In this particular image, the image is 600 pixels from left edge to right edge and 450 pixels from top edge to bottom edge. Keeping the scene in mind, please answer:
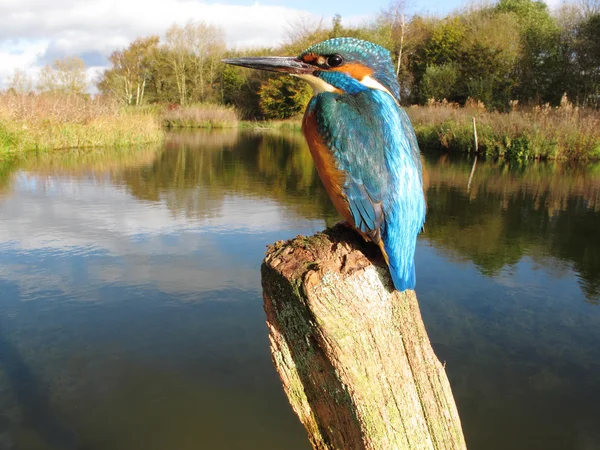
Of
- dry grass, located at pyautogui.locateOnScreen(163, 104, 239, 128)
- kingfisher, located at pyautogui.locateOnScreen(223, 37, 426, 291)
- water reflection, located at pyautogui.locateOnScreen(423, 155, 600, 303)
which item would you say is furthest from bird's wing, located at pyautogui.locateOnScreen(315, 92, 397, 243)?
dry grass, located at pyautogui.locateOnScreen(163, 104, 239, 128)

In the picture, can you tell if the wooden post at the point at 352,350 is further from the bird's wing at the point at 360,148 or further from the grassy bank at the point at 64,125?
the grassy bank at the point at 64,125

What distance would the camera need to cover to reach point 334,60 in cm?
153

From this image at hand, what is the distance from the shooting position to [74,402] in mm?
2680

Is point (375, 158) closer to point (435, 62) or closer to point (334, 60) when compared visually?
point (334, 60)

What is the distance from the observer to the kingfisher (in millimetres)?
1391

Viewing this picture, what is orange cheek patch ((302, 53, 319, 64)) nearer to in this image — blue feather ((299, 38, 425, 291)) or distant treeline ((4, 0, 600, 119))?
blue feather ((299, 38, 425, 291))

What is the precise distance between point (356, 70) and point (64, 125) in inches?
510

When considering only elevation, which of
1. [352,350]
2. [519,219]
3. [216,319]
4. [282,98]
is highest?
[282,98]

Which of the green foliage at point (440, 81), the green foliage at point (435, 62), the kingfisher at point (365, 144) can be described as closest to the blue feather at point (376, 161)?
the kingfisher at point (365, 144)

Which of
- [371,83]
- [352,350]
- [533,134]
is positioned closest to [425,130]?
[533,134]

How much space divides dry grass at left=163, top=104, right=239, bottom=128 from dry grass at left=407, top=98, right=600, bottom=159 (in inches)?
588

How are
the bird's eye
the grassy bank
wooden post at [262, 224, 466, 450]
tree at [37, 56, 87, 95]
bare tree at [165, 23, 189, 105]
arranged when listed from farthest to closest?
bare tree at [165, 23, 189, 105], tree at [37, 56, 87, 95], the grassy bank, the bird's eye, wooden post at [262, 224, 466, 450]

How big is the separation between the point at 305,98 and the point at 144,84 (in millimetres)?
12077

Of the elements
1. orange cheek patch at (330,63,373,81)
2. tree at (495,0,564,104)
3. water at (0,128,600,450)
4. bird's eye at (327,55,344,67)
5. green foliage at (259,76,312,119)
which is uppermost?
tree at (495,0,564,104)
